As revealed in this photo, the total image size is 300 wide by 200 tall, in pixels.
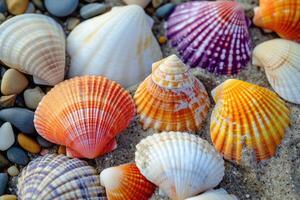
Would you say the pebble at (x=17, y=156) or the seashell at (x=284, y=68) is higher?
the seashell at (x=284, y=68)

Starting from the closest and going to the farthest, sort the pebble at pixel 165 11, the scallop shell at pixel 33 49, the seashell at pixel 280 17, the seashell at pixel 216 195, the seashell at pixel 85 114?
the seashell at pixel 216 195, the seashell at pixel 85 114, the scallop shell at pixel 33 49, the seashell at pixel 280 17, the pebble at pixel 165 11

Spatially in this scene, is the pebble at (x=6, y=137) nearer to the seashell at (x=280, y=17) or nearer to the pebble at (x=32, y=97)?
the pebble at (x=32, y=97)

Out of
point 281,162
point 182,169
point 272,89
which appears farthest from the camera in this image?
point 272,89

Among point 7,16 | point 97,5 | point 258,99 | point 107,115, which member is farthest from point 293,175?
point 7,16

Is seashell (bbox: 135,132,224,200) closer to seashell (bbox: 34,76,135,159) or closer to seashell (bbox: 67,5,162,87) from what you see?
seashell (bbox: 34,76,135,159)

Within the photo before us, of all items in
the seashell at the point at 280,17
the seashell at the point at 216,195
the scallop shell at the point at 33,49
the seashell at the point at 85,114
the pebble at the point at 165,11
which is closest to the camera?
the seashell at the point at 216,195

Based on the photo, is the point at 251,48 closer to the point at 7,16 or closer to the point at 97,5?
the point at 97,5

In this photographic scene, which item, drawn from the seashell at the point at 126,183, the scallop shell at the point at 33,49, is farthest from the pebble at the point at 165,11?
the seashell at the point at 126,183
